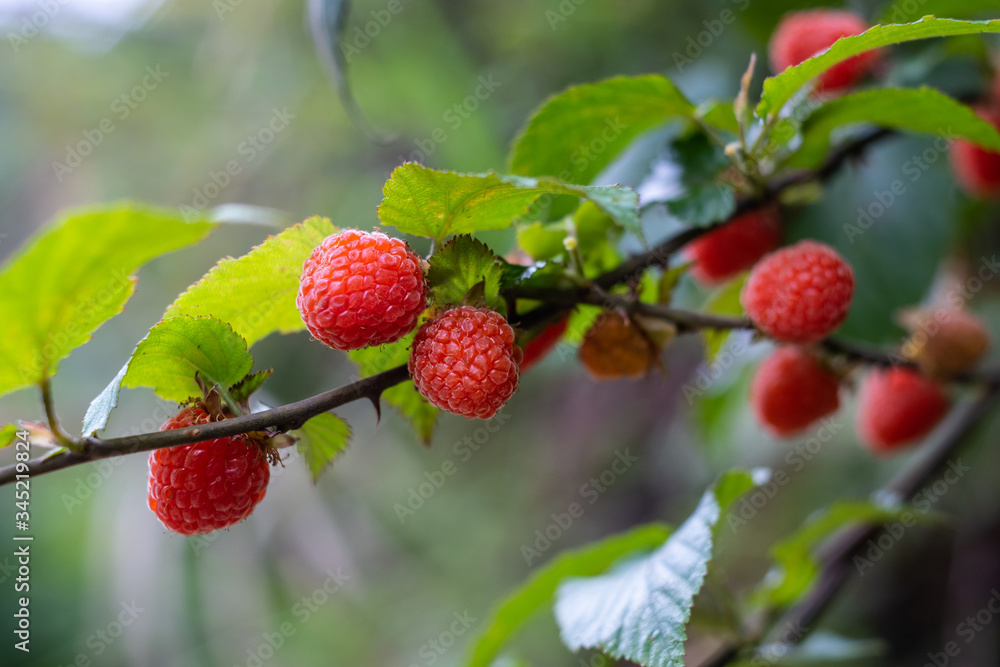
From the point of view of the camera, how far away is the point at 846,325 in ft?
3.22

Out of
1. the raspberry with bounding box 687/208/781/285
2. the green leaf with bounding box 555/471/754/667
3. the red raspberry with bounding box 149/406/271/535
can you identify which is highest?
the red raspberry with bounding box 149/406/271/535

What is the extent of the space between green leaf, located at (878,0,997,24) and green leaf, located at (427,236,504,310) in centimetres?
65

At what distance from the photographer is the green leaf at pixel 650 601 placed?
0.61 meters

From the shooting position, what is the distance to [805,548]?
35.4 inches

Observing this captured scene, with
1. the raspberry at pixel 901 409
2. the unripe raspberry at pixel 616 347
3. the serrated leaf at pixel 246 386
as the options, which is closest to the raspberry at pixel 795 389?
the raspberry at pixel 901 409

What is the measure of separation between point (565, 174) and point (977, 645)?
4.36 feet

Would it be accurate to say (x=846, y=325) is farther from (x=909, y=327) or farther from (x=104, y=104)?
(x=104, y=104)

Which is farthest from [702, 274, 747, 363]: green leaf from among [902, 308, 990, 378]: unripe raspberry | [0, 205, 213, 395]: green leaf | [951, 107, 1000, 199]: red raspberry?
[0, 205, 213, 395]: green leaf

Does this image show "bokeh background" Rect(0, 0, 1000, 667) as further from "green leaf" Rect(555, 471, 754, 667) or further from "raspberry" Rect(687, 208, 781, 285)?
"green leaf" Rect(555, 471, 754, 667)

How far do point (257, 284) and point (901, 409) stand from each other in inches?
35.4

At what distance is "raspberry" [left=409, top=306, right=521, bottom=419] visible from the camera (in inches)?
18.7

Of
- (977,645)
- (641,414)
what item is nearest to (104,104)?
(641,414)

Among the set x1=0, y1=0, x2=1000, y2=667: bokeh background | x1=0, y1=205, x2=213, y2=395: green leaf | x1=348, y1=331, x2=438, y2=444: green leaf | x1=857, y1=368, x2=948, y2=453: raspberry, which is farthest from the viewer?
x1=0, y1=0, x2=1000, y2=667: bokeh background

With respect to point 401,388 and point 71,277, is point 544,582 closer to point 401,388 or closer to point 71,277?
point 401,388
